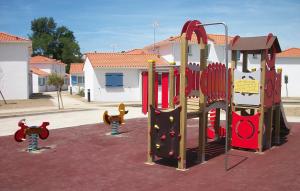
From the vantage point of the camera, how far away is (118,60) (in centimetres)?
3372

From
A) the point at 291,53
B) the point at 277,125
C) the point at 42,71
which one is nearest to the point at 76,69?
the point at 42,71

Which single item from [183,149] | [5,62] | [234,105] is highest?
[5,62]

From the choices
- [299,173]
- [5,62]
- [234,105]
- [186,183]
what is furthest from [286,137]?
[5,62]

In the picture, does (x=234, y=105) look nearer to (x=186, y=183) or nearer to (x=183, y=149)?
(x=183, y=149)

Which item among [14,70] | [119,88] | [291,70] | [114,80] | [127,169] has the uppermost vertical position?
[291,70]

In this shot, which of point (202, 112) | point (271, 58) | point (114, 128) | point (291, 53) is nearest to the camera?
point (202, 112)

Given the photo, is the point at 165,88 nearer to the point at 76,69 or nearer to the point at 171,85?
the point at 171,85

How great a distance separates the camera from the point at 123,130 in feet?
49.3

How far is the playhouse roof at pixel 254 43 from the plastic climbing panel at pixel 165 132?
3742 mm

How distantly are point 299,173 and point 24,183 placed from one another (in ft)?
20.6

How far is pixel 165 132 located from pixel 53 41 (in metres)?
95.7

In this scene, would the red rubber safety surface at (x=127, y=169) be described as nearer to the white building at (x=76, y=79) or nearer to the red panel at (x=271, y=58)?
the red panel at (x=271, y=58)

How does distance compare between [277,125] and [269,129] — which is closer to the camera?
[269,129]

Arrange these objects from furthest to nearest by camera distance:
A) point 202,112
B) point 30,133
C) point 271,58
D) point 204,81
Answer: point 271,58, point 30,133, point 202,112, point 204,81
